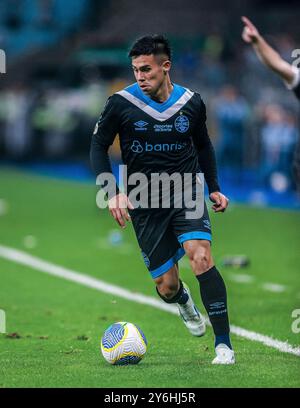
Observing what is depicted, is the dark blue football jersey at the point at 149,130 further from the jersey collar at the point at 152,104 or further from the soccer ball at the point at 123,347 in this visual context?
the soccer ball at the point at 123,347

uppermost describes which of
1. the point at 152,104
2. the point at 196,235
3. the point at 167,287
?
the point at 152,104

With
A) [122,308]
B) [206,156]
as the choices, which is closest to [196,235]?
[206,156]

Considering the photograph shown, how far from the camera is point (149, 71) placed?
28.2 feet

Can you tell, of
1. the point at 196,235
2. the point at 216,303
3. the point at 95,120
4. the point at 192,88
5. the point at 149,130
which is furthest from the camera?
the point at 95,120

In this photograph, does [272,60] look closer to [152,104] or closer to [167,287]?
[152,104]

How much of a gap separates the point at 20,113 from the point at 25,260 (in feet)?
63.6

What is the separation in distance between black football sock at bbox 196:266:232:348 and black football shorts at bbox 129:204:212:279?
41 cm

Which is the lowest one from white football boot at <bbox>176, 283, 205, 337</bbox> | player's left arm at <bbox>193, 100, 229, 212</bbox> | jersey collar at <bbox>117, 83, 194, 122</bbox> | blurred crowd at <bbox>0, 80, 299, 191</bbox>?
blurred crowd at <bbox>0, 80, 299, 191</bbox>

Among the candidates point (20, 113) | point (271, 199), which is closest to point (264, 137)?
point (271, 199)

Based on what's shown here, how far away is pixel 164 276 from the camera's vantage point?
902cm

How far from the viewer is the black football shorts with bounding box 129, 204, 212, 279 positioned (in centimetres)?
875

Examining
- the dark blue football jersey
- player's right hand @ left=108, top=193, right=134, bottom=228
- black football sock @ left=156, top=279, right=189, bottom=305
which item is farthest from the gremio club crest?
black football sock @ left=156, top=279, right=189, bottom=305

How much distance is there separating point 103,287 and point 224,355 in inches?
177

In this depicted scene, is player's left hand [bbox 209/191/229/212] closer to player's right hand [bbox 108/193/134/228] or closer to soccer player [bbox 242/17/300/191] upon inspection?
player's right hand [bbox 108/193/134/228]
